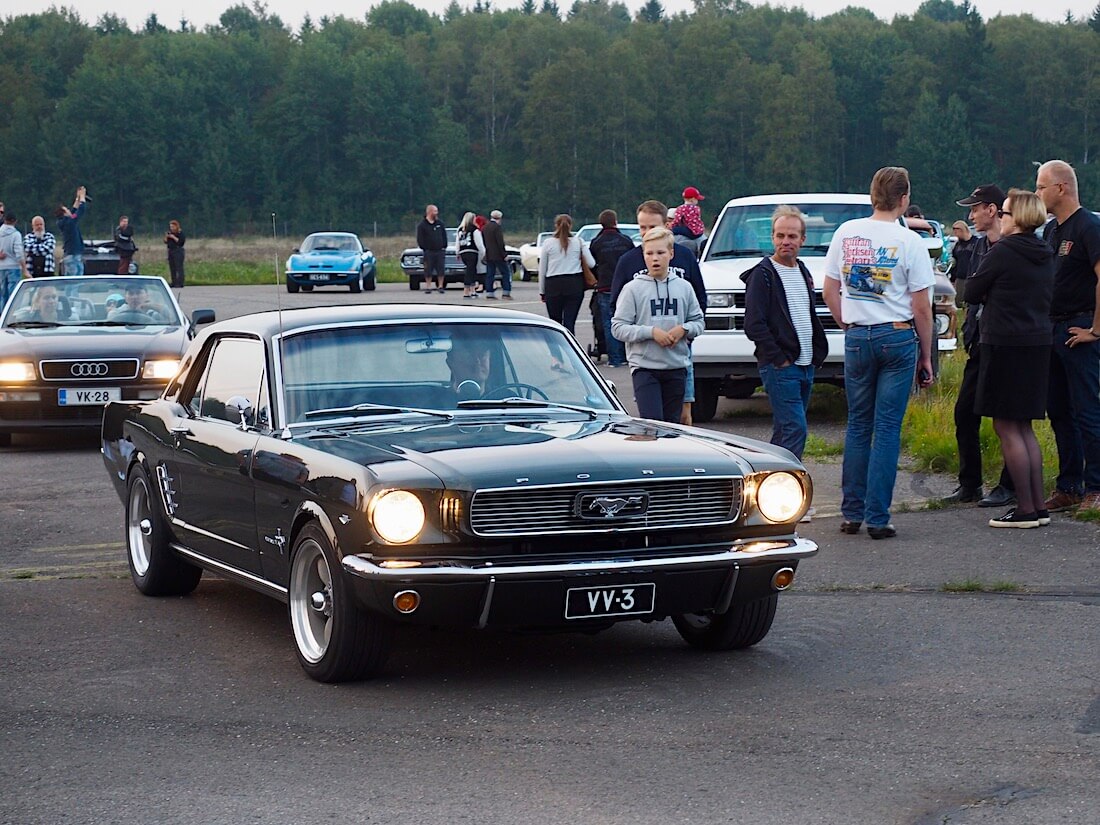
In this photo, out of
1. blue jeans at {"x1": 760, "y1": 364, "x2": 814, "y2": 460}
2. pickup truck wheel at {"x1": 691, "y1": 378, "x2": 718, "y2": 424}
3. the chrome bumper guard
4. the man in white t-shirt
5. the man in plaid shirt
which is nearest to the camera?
the chrome bumper guard

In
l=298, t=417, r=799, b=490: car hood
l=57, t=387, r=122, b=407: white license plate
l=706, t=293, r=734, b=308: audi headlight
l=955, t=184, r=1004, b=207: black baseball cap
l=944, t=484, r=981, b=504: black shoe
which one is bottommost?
l=944, t=484, r=981, b=504: black shoe

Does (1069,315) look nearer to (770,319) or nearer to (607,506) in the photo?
(770,319)

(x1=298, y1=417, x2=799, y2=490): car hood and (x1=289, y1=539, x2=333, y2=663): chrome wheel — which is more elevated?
(x1=298, y1=417, x2=799, y2=490): car hood

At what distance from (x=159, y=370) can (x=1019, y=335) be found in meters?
7.70

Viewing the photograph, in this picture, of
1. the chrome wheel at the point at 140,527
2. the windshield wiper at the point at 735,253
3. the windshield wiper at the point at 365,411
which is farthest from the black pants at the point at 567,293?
the windshield wiper at the point at 365,411

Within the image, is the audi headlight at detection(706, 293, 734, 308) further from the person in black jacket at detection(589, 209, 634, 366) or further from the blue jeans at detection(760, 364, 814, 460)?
the blue jeans at detection(760, 364, 814, 460)

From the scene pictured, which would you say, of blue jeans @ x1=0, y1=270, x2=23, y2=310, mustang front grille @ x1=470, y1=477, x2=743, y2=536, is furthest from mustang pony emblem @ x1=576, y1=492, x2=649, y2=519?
blue jeans @ x1=0, y1=270, x2=23, y2=310

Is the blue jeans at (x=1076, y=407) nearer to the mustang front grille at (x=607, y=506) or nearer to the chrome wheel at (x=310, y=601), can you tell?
the mustang front grille at (x=607, y=506)

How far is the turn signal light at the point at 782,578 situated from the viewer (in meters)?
6.36

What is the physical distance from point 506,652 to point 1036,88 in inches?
5452

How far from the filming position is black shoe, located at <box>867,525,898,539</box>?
9.45 meters

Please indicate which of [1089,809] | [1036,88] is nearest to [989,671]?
[1089,809]

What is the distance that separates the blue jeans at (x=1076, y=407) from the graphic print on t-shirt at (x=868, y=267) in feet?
4.58

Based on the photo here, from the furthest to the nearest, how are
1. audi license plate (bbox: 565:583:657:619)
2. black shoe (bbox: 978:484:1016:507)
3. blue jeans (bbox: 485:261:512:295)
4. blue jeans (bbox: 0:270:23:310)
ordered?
blue jeans (bbox: 485:261:512:295) → blue jeans (bbox: 0:270:23:310) → black shoe (bbox: 978:484:1016:507) → audi license plate (bbox: 565:583:657:619)
